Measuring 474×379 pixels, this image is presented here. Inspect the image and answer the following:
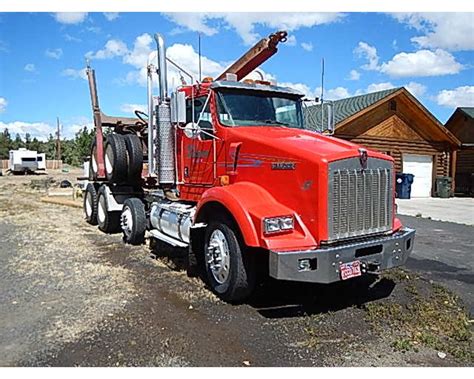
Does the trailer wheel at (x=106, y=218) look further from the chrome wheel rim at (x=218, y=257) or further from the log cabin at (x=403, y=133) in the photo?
the log cabin at (x=403, y=133)

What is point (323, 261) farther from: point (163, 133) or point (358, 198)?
point (163, 133)

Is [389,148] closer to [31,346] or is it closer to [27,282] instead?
[27,282]

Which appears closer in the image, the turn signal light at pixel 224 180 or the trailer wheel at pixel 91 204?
the turn signal light at pixel 224 180

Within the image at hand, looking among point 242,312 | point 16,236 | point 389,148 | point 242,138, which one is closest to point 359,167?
point 242,138

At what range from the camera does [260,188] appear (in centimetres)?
A: 517

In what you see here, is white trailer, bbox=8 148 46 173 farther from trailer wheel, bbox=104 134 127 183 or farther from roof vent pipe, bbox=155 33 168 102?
roof vent pipe, bbox=155 33 168 102

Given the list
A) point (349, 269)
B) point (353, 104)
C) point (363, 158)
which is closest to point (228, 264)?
point (349, 269)

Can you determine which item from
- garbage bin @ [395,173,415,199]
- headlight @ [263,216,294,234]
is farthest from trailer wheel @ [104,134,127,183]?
garbage bin @ [395,173,415,199]

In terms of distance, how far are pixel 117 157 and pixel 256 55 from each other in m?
3.56

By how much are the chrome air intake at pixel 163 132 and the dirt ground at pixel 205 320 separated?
54.1 inches

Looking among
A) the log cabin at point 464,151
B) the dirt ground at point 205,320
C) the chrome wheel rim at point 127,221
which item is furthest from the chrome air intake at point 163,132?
the log cabin at point 464,151

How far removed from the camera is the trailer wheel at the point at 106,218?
31.5 feet

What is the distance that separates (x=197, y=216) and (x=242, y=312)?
141 cm

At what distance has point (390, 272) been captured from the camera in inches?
249
